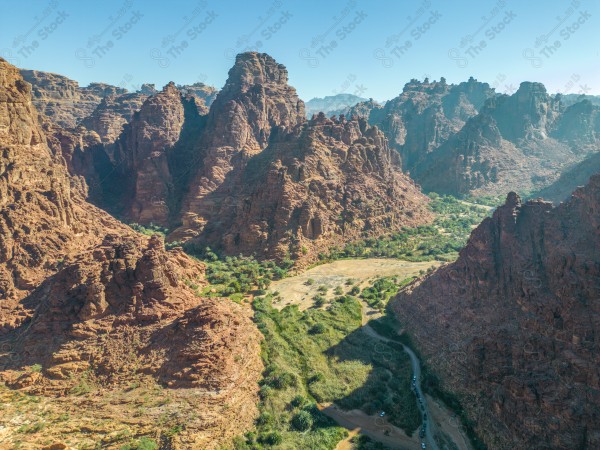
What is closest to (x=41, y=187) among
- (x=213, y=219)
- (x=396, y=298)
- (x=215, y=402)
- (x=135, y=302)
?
(x=135, y=302)

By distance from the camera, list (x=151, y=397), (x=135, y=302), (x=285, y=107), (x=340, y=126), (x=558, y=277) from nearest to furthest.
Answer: (x=151, y=397)
(x=558, y=277)
(x=135, y=302)
(x=340, y=126)
(x=285, y=107)

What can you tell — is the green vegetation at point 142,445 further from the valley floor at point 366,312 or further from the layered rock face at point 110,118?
the layered rock face at point 110,118

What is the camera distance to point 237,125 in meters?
121

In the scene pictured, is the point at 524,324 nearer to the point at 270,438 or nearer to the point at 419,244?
the point at 270,438

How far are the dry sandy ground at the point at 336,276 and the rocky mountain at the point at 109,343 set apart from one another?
14243 mm

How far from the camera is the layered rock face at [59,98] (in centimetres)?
16488

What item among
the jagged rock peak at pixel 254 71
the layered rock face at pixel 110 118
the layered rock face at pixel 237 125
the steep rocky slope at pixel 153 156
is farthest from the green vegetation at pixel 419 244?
the layered rock face at pixel 110 118

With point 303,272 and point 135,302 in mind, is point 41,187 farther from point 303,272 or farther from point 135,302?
point 303,272

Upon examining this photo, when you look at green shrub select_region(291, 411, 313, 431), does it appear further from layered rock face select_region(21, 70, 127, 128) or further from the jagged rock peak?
layered rock face select_region(21, 70, 127, 128)

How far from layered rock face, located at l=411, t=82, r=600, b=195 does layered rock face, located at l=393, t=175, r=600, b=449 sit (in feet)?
358

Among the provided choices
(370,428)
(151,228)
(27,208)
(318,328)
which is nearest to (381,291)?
(318,328)

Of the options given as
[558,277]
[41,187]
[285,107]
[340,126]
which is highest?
[285,107]

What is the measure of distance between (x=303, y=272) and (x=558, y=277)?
1888 inches

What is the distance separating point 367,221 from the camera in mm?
98375
